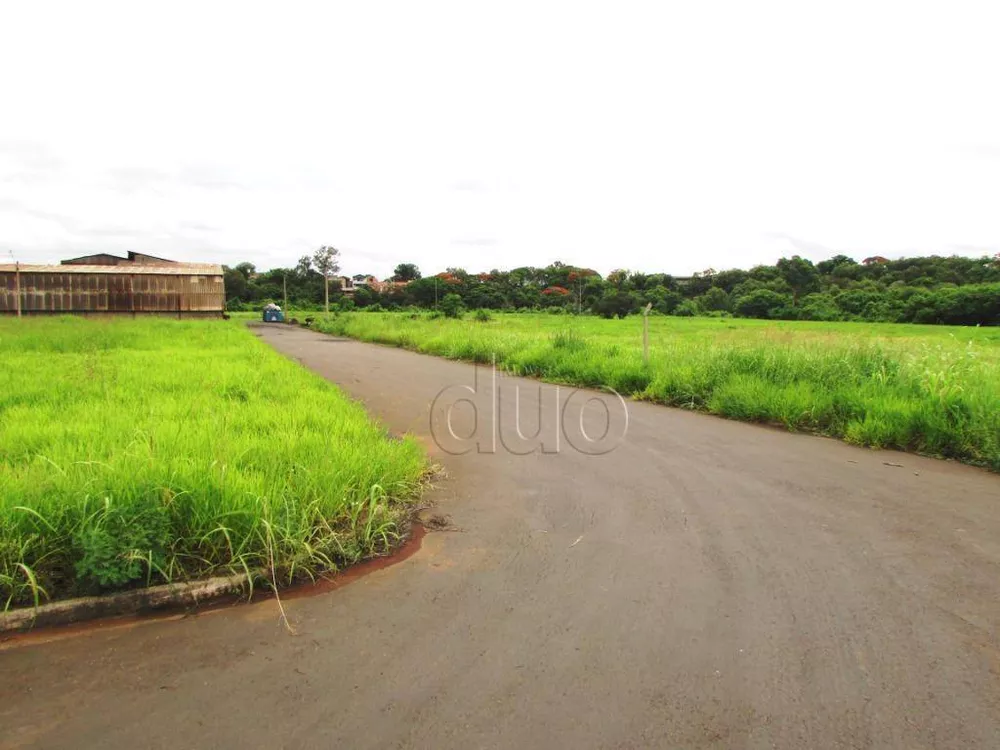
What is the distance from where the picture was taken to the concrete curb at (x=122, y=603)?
2.66m

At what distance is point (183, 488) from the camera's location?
330cm

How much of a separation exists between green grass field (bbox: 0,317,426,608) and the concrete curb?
2.6 inches

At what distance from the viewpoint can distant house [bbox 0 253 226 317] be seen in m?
26.6

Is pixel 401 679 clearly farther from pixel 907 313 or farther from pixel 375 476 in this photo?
pixel 907 313

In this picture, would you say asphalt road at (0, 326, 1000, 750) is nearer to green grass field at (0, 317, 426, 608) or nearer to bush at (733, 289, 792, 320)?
green grass field at (0, 317, 426, 608)

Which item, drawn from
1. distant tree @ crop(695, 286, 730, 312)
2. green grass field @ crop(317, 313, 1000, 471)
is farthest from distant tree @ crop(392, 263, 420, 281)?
green grass field @ crop(317, 313, 1000, 471)

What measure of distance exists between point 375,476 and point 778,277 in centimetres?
7988

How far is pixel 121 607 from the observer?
2.81 metres

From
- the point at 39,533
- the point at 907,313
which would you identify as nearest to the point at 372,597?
the point at 39,533

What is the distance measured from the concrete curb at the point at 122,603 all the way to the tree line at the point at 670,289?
53540 mm

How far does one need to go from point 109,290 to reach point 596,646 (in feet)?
107

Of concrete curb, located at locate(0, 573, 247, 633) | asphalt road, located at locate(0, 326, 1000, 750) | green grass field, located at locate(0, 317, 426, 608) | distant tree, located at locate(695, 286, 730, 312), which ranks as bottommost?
asphalt road, located at locate(0, 326, 1000, 750)

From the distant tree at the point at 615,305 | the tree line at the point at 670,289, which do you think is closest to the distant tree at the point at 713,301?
the tree line at the point at 670,289

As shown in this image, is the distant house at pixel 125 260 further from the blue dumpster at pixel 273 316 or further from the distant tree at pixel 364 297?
the distant tree at pixel 364 297
